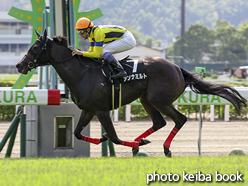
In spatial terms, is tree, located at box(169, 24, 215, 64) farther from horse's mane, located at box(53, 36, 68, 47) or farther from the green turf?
the green turf

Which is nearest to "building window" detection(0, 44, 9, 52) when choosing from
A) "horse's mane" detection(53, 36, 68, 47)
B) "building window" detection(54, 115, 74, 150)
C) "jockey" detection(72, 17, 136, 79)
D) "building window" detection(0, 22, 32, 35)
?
"building window" detection(0, 22, 32, 35)

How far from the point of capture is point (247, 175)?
3.37 m

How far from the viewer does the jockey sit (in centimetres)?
495

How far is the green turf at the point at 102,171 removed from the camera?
315 centimetres

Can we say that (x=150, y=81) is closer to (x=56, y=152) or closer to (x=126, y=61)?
(x=126, y=61)

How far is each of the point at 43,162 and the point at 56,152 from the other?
1465 millimetres

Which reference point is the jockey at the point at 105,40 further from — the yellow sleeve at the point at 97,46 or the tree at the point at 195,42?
the tree at the point at 195,42

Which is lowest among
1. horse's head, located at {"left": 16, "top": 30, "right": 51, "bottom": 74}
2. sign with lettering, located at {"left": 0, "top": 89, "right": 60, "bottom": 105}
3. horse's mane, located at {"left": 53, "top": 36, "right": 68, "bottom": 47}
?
sign with lettering, located at {"left": 0, "top": 89, "right": 60, "bottom": 105}

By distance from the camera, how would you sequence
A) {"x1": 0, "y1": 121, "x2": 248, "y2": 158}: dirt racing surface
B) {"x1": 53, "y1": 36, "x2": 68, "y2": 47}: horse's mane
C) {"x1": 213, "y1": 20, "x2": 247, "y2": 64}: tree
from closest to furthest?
{"x1": 53, "y1": 36, "x2": 68, "y2": 47}: horse's mane < {"x1": 0, "y1": 121, "x2": 248, "y2": 158}: dirt racing surface < {"x1": 213, "y1": 20, "x2": 247, "y2": 64}: tree

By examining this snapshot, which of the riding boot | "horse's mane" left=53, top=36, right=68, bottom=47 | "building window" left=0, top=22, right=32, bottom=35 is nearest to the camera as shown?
the riding boot

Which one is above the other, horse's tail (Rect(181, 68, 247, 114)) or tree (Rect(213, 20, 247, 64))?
horse's tail (Rect(181, 68, 247, 114))

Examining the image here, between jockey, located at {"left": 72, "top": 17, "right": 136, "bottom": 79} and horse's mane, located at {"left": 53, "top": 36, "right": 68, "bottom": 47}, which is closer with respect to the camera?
jockey, located at {"left": 72, "top": 17, "right": 136, "bottom": 79}

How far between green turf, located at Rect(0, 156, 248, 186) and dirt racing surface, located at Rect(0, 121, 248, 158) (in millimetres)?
2168

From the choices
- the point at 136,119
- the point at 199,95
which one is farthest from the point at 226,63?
the point at 199,95
